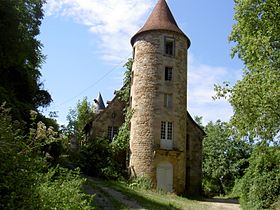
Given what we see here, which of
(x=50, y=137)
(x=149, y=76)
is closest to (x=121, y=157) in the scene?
(x=149, y=76)

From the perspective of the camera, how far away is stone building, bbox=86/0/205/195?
2794 cm

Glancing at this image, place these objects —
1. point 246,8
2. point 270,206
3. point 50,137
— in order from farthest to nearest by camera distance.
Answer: point 246,8 → point 270,206 → point 50,137

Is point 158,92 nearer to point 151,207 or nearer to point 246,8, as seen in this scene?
point 246,8

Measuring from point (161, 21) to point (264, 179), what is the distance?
16.2 metres

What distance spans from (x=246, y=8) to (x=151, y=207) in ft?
37.9

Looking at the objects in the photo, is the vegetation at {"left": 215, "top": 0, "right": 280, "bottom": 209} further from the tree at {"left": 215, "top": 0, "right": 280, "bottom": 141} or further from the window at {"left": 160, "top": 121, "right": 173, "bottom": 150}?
the window at {"left": 160, "top": 121, "right": 173, "bottom": 150}

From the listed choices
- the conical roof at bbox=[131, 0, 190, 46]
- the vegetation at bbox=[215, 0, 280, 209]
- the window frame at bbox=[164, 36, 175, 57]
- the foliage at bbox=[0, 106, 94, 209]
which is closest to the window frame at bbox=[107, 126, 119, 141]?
the conical roof at bbox=[131, 0, 190, 46]

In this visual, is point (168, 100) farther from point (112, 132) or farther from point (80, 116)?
point (80, 116)

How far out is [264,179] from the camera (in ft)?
61.6

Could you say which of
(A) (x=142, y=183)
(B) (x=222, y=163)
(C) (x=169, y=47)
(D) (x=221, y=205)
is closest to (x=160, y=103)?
(C) (x=169, y=47)

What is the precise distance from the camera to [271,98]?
55.5 feet

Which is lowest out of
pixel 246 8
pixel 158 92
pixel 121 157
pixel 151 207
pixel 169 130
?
pixel 151 207

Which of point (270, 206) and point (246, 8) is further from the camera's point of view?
point (246, 8)

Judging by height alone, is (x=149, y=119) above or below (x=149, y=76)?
below
